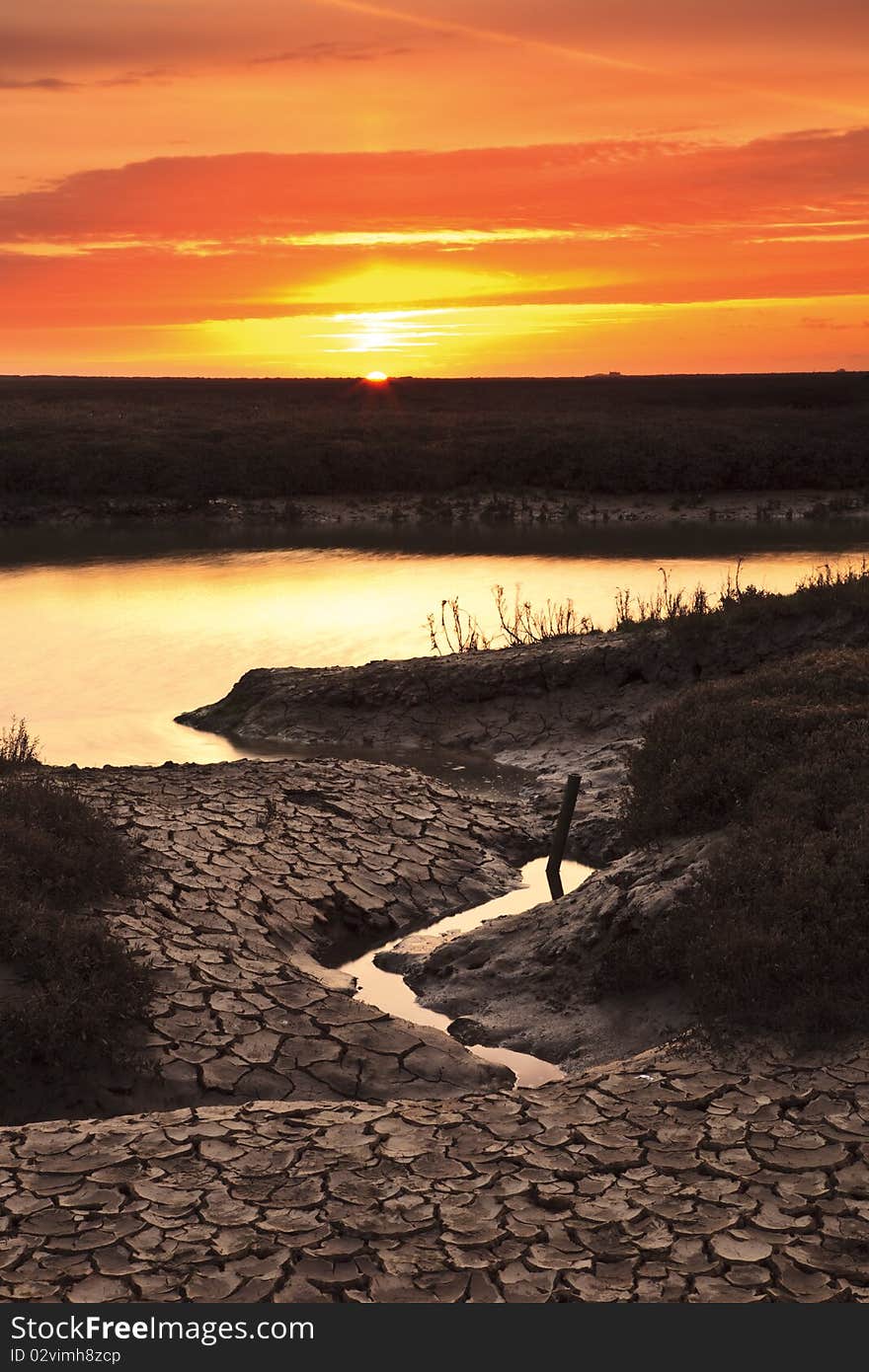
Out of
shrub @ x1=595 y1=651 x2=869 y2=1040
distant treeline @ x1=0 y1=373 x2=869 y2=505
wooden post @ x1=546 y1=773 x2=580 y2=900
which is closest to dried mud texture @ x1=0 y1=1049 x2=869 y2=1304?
shrub @ x1=595 y1=651 x2=869 y2=1040

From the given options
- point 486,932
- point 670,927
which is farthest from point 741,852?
point 486,932

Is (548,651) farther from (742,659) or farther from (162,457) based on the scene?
(162,457)

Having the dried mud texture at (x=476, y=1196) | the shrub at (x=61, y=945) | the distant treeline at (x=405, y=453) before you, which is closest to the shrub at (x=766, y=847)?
the dried mud texture at (x=476, y=1196)

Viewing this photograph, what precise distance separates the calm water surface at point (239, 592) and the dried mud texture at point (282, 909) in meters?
4.95

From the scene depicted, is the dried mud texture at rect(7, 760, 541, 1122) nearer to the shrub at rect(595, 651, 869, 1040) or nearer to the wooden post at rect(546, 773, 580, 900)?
the wooden post at rect(546, 773, 580, 900)

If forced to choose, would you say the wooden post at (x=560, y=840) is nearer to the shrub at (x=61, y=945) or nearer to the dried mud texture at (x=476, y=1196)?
the shrub at (x=61, y=945)

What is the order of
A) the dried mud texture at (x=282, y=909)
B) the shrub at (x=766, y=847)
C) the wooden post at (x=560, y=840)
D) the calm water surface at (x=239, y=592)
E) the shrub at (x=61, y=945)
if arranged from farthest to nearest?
the calm water surface at (x=239, y=592) → the wooden post at (x=560, y=840) → the dried mud texture at (x=282, y=909) → the shrub at (x=61, y=945) → the shrub at (x=766, y=847)

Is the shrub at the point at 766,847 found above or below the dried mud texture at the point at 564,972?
above

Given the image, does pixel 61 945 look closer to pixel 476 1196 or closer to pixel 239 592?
pixel 476 1196

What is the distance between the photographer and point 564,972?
1098 cm

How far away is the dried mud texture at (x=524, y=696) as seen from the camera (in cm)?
1889

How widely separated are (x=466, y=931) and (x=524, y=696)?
25.9 feet

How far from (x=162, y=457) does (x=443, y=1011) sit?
154ft

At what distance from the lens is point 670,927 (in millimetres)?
10180
